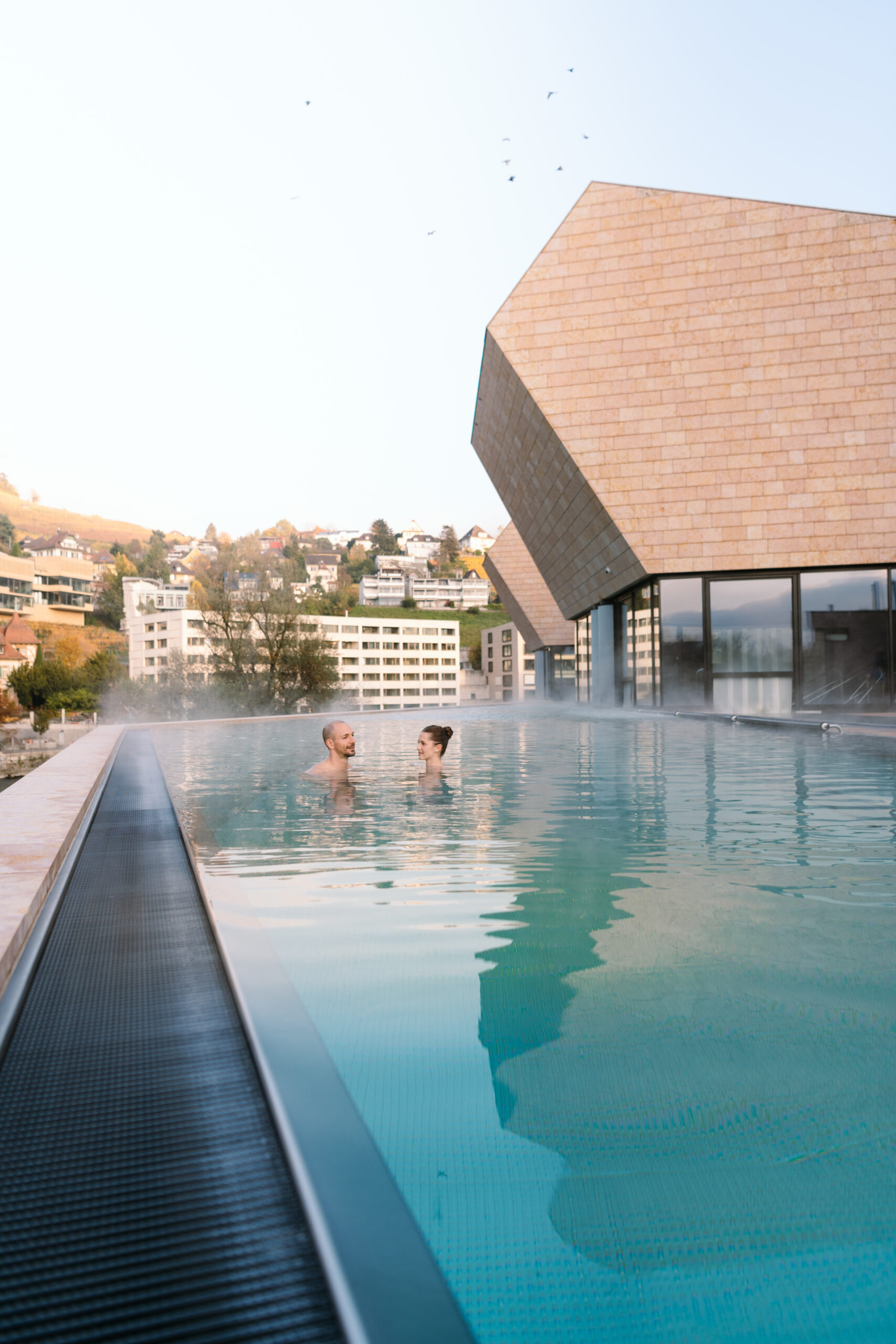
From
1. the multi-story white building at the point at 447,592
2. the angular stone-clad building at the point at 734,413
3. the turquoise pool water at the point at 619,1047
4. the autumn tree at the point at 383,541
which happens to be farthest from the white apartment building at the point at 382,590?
the turquoise pool water at the point at 619,1047

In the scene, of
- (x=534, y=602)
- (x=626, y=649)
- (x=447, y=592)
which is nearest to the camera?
(x=626, y=649)

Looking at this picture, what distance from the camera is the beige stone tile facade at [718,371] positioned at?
1634 cm

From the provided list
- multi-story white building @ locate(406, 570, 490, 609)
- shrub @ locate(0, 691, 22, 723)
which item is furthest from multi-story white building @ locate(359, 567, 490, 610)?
shrub @ locate(0, 691, 22, 723)

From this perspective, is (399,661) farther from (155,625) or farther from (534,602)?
(534,602)

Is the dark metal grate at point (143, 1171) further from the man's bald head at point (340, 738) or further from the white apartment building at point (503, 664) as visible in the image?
the white apartment building at point (503, 664)

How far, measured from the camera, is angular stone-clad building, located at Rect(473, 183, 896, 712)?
645 inches

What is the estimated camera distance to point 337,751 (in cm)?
809

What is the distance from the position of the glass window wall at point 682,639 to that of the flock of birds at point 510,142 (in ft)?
27.4

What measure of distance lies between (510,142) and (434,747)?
1361 cm

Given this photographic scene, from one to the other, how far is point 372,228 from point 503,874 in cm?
3099

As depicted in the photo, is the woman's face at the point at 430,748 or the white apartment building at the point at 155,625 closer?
the woman's face at the point at 430,748

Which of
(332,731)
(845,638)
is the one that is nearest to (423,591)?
(845,638)

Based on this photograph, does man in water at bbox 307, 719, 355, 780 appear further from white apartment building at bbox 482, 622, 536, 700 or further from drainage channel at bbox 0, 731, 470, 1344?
white apartment building at bbox 482, 622, 536, 700

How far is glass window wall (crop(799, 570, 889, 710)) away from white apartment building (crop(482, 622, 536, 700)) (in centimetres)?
5074
